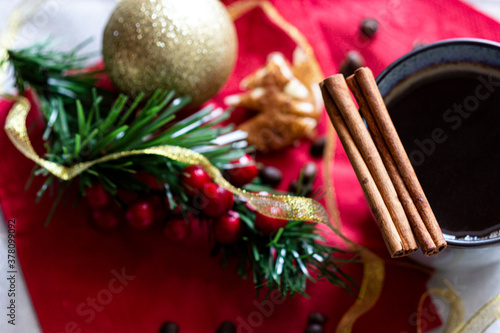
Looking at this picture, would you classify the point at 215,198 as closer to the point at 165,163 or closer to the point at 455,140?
the point at 165,163

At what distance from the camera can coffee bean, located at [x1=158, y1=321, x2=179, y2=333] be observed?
0.70 metres

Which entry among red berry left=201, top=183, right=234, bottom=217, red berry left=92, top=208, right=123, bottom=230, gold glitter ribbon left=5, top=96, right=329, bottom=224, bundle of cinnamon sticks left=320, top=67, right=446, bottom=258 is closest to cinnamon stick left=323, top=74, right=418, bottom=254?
bundle of cinnamon sticks left=320, top=67, right=446, bottom=258

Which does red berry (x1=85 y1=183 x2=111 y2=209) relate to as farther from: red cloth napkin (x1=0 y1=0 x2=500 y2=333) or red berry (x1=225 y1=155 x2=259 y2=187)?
red berry (x1=225 y1=155 x2=259 y2=187)

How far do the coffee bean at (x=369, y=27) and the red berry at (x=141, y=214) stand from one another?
53 cm

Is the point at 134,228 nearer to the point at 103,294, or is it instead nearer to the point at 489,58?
the point at 103,294

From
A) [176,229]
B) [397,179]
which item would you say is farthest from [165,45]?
[397,179]

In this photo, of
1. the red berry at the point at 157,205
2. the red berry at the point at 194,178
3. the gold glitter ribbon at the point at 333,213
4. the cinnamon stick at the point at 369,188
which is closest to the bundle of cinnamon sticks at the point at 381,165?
the cinnamon stick at the point at 369,188

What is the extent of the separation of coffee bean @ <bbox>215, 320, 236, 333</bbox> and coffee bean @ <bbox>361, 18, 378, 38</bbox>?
60 centimetres

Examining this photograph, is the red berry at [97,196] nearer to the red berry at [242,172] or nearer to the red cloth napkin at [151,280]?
the red cloth napkin at [151,280]

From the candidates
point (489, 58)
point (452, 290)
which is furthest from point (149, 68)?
point (452, 290)

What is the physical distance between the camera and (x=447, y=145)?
63cm

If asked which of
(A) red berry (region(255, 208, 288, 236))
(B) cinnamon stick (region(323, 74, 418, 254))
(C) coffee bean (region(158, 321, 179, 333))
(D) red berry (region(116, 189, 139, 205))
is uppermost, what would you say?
(B) cinnamon stick (region(323, 74, 418, 254))

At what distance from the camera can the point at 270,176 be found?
2.64 ft

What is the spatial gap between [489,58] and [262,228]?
0.39 meters
